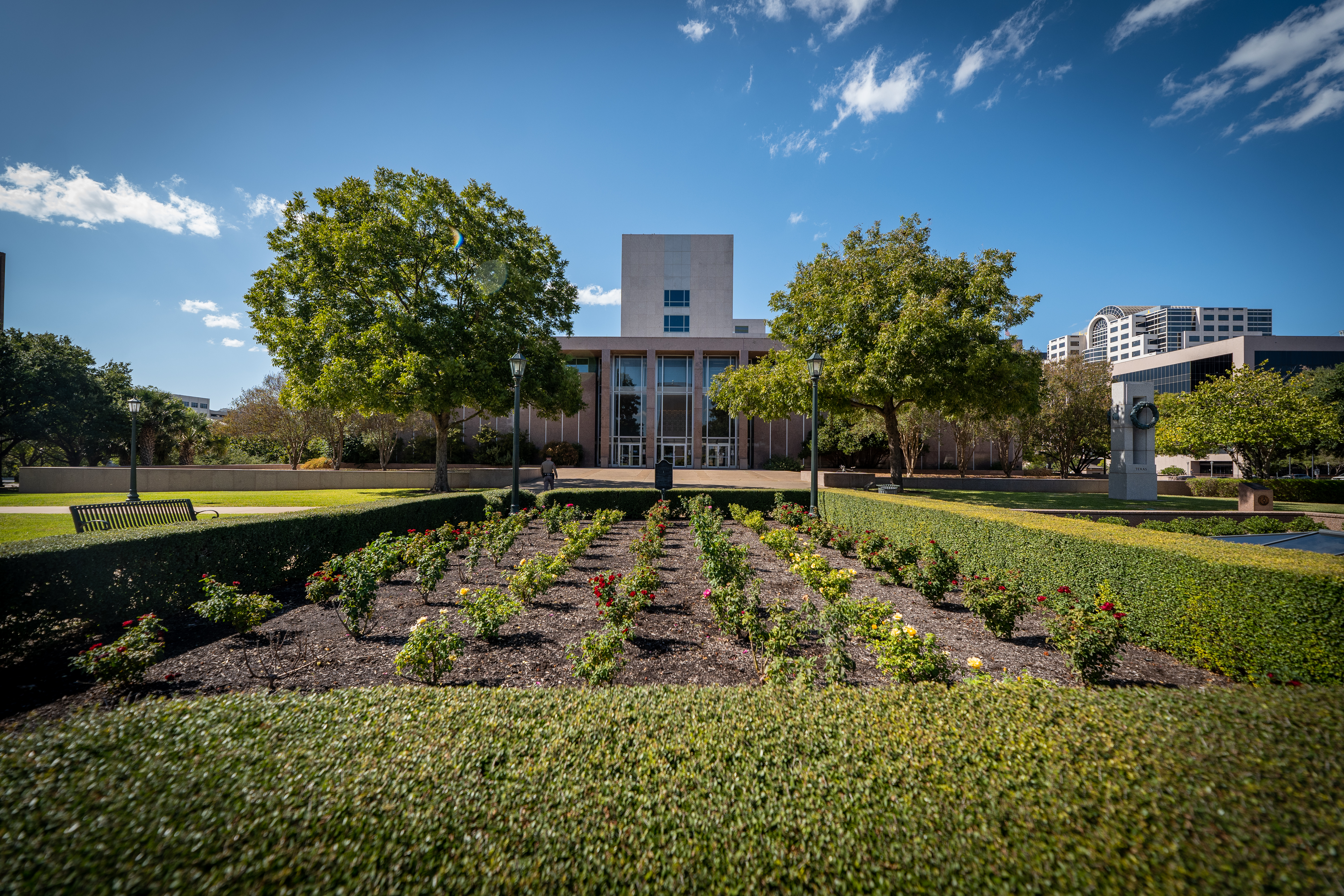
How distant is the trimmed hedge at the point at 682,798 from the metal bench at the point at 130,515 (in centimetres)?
759

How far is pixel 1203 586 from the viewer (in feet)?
16.6

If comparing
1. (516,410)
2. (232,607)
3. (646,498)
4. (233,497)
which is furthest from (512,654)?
(233,497)

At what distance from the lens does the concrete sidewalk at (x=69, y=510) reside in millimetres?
13633

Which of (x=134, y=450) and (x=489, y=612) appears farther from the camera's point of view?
(x=134, y=450)

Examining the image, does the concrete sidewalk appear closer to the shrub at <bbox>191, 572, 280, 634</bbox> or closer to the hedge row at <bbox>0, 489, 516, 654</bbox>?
the hedge row at <bbox>0, 489, 516, 654</bbox>

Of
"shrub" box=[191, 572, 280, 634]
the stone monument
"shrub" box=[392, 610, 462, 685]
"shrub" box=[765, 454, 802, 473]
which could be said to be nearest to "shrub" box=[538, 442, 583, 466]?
"shrub" box=[765, 454, 802, 473]

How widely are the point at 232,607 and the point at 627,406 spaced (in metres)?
33.4

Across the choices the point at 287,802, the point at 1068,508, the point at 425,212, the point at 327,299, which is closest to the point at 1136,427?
the point at 1068,508

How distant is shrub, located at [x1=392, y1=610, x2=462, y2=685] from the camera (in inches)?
167

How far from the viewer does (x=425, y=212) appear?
59.6 feet

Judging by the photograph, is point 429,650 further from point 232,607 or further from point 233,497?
point 233,497

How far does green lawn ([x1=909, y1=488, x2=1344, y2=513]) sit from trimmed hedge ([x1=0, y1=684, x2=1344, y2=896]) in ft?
43.2

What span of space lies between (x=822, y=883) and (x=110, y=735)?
286cm

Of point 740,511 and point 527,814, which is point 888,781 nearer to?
point 527,814
